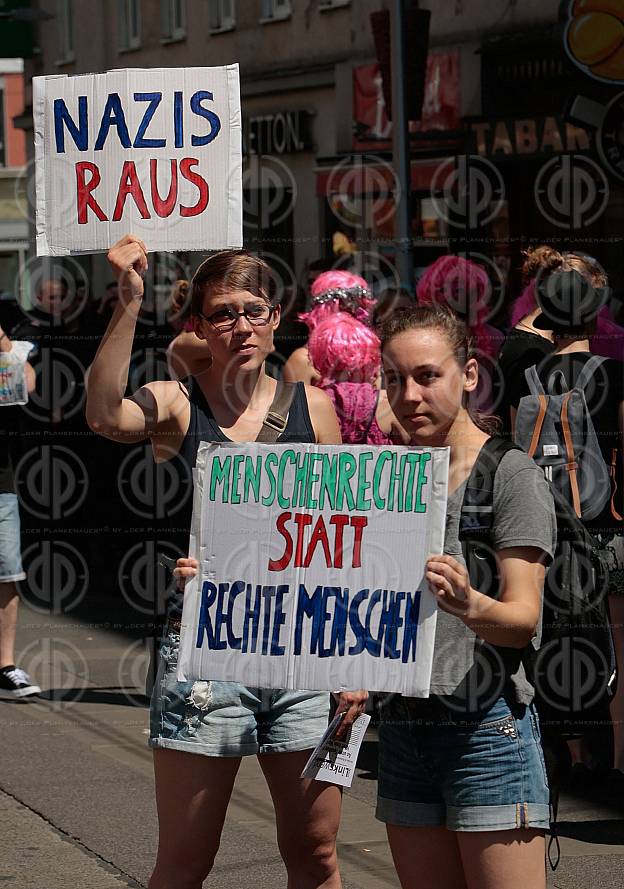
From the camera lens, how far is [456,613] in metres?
2.99

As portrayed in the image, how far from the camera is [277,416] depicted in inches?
151

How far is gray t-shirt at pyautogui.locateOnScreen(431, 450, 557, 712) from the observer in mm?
3123

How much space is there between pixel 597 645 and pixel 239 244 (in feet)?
4.14

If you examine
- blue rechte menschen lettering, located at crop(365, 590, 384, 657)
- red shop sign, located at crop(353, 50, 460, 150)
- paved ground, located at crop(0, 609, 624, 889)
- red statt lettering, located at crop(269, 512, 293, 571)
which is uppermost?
red shop sign, located at crop(353, 50, 460, 150)

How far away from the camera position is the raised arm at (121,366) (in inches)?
142

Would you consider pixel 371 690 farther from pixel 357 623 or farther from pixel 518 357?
pixel 518 357

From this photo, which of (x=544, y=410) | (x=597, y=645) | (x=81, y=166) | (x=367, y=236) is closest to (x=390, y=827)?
(x=597, y=645)

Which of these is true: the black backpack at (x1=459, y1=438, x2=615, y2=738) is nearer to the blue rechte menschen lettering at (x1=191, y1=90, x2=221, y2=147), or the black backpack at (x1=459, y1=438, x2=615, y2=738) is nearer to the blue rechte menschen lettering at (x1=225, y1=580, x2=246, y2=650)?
the blue rechte menschen lettering at (x1=225, y1=580, x2=246, y2=650)

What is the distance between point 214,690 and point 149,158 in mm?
1236

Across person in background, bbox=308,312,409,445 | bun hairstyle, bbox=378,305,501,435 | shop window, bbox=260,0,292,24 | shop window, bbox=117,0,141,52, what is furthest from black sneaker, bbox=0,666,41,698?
shop window, bbox=117,0,141,52

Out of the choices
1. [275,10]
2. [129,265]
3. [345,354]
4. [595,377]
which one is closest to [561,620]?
[129,265]

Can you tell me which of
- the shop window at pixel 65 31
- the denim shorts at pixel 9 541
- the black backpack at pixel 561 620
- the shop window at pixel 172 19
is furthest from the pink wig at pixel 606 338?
the shop window at pixel 65 31

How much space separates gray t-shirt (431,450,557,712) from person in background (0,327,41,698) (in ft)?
16.9

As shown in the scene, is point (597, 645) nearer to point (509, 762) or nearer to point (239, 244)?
point (509, 762)
